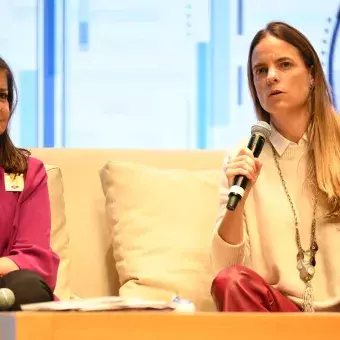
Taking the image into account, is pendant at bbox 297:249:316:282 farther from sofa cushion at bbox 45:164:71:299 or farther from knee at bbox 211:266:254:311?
sofa cushion at bbox 45:164:71:299

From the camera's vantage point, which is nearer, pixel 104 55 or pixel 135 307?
pixel 135 307

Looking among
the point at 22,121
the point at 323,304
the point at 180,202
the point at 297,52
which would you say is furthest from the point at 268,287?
the point at 22,121

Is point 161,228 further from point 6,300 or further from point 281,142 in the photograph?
point 6,300

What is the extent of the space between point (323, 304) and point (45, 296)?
0.65 metres

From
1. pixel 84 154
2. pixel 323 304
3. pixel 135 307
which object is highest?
pixel 84 154

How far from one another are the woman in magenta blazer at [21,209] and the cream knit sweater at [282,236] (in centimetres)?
40

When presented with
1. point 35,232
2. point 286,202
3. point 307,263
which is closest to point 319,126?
point 286,202

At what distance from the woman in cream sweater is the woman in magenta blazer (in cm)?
40

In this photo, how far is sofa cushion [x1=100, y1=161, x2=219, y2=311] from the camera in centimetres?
218

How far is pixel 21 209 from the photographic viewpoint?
199 cm

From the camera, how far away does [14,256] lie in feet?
6.17

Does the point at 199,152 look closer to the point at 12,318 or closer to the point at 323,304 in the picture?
the point at 323,304

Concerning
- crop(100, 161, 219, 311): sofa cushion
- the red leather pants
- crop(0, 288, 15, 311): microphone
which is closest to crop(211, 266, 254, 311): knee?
the red leather pants

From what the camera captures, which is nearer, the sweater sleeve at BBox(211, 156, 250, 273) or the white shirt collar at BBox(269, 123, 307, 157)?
the sweater sleeve at BBox(211, 156, 250, 273)
